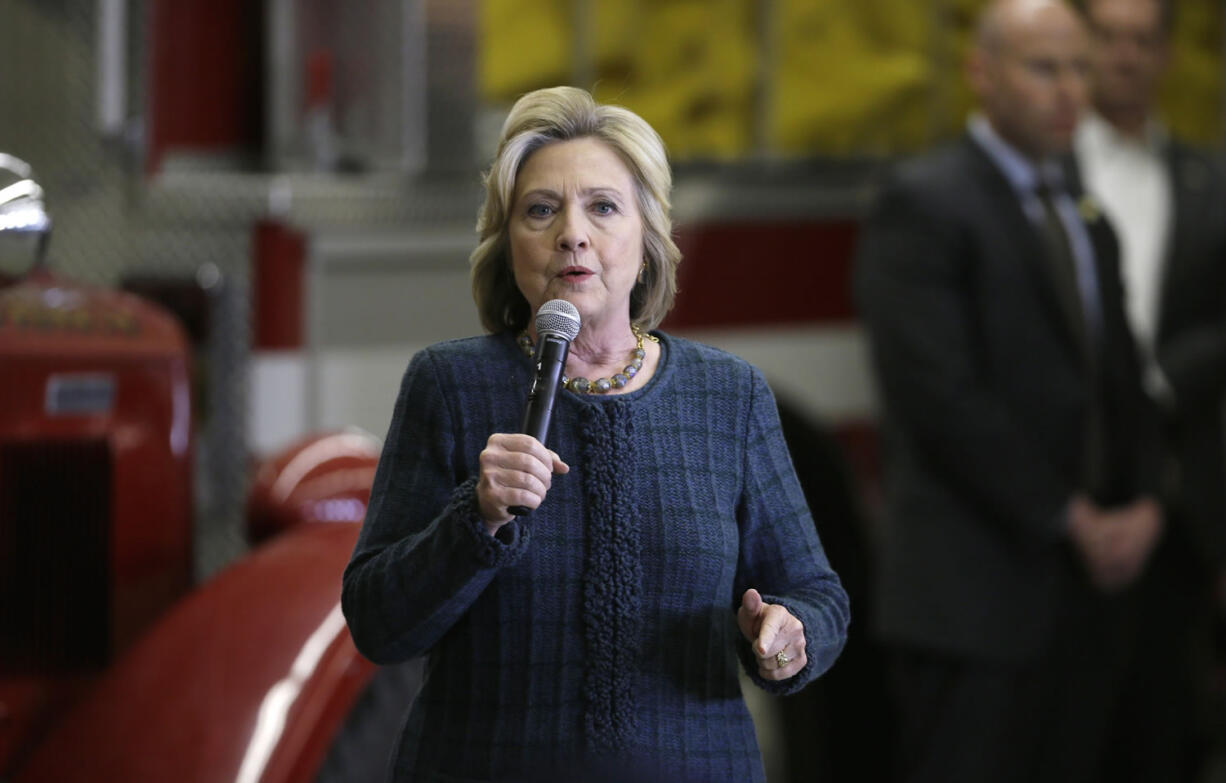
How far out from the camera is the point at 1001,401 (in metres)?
1.61

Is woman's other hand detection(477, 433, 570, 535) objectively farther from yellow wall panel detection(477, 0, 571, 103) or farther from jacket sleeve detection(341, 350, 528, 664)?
yellow wall panel detection(477, 0, 571, 103)

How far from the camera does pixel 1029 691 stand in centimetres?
234

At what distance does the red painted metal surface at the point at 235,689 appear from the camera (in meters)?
1.16

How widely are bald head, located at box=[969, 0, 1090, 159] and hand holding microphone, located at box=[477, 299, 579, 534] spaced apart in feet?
2.98

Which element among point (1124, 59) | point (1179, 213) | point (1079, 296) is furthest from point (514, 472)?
point (1124, 59)

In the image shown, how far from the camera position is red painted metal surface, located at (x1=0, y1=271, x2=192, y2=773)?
141cm

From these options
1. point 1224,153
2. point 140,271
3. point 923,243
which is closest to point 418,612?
point 923,243

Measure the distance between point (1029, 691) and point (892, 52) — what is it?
143 centimetres

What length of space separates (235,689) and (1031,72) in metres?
1.03

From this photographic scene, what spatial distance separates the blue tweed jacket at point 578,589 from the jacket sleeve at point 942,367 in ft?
2.48

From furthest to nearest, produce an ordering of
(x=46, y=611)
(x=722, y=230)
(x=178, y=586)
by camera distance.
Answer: (x=722, y=230) → (x=178, y=586) → (x=46, y=611)

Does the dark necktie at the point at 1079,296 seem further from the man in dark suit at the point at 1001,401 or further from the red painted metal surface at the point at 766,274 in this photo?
the red painted metal surface at the point at 766,274

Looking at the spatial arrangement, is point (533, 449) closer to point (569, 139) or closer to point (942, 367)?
point (569, 139)

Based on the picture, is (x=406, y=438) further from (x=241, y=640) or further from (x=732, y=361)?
(x=241, y=640)
